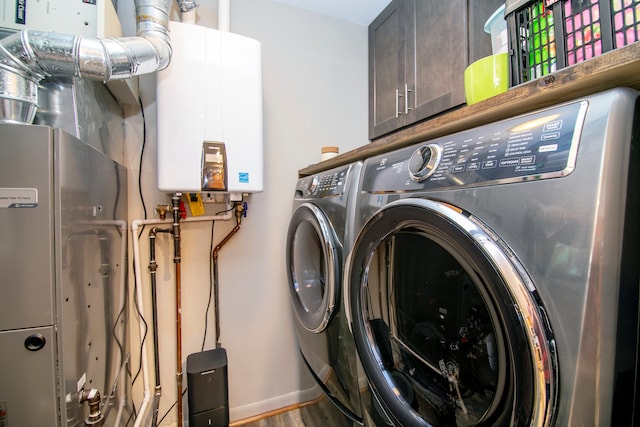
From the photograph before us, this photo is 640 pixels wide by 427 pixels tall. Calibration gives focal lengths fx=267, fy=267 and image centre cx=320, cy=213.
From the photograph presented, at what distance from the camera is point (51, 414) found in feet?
2.16

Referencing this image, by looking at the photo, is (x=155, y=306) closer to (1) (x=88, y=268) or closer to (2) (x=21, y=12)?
(1) (x=88, y=268)

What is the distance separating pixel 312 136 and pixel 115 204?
3.56 ft

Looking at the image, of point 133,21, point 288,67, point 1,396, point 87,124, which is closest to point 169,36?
point 133,21

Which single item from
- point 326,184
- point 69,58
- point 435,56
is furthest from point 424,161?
point 69,58

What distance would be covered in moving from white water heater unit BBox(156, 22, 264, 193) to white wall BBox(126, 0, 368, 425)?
1.08 feet

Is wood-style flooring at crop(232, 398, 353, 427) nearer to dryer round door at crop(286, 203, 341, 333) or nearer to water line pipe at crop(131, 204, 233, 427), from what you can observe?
dryer round door at crop(286, 203, 341, 333)

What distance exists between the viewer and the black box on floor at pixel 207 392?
3.97 feet

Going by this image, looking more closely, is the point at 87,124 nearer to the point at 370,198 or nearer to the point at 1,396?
the point at 1,396

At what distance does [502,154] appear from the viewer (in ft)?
1.52

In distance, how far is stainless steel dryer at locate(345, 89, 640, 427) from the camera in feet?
1.17

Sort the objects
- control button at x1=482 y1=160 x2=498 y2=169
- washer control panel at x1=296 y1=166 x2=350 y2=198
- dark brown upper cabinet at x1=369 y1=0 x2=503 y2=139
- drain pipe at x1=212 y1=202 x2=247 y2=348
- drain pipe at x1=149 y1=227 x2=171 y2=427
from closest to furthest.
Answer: control button at x1=482 y1=160 x2=498 y2=169 → washer control panel at x1=296 y1=166 x2=350 y2=198 → dark brown upper cabinet at x1=369 y1=0 x2=503 y2=139 → drain pipe at x1=149 y1=227 x2=171 y2=427 → drain pipe at x1=212 y1=202 x2=247 y2=348

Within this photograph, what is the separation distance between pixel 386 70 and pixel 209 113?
3.55 feet

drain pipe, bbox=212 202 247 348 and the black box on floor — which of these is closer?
the black box on floor

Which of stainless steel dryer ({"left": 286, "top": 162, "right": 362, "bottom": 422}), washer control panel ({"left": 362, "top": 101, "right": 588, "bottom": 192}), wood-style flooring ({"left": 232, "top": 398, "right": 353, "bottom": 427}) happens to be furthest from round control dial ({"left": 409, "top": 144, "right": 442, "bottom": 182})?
wood-style flooring ({"left": 232, "top": 398, "right": 353, "bottom": 427})
